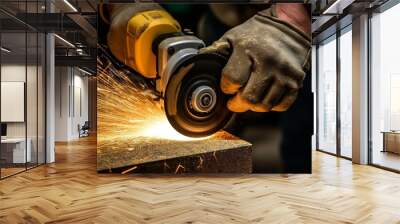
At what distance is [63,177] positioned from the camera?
6.43 metres

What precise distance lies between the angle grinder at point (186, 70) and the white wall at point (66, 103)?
32.5 ft

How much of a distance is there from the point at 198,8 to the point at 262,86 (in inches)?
70.9

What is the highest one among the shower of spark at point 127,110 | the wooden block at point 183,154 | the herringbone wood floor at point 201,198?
the shower of spark at point 127,110

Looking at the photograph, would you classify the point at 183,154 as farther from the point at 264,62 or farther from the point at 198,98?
the point at 264,62

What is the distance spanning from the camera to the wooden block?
21.6ft

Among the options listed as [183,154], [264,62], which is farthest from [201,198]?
[264,62]

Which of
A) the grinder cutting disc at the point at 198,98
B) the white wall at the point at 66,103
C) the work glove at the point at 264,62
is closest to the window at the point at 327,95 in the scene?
the work glove at the point at 264,62

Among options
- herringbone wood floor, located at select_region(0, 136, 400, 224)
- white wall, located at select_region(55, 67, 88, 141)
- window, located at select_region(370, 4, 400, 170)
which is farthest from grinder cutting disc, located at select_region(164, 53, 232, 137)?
white wall, located at select_region(55, 67, 88, 141)

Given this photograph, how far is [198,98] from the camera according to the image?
21.3ft

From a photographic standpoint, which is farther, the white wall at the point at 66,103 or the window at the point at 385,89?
the white wall at the point at 66,103

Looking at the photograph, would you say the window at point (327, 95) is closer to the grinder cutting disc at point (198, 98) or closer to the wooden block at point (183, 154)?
the wooden block at point (183, 154)

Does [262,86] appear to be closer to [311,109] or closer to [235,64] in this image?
[235,64]

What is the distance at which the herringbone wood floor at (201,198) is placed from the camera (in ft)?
12.9

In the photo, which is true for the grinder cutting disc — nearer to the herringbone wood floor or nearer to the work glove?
the work glove
